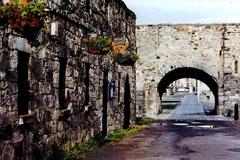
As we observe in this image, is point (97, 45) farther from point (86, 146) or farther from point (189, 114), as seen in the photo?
point (189, 114)

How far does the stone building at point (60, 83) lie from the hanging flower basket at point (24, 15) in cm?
15

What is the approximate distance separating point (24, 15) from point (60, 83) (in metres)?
3.26

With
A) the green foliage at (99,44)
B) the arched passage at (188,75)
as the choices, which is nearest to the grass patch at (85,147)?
the green foliage at (99,44)

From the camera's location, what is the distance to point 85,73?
12508 mm

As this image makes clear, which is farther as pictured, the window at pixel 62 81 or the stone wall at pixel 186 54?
the stone wall at pixel 186 54

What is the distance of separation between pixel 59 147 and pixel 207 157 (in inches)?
129

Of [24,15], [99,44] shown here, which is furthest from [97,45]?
[24,15]

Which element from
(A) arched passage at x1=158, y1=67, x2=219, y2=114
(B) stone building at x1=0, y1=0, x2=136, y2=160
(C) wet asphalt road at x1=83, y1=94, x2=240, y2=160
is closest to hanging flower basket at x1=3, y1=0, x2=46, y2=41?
(B) stone building at x1=0, y1=0, x2=136, y2=160

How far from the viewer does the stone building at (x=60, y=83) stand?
304 inches

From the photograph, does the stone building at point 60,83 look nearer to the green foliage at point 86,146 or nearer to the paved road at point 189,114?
the green foliage at point 86,146

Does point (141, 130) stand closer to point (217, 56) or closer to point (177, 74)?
point (217, 56)

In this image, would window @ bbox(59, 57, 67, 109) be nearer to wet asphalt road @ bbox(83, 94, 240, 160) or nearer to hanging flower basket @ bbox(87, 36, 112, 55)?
wet asphalt road @ bbox(83, 94, 240, 160)

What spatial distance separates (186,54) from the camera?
27172mm

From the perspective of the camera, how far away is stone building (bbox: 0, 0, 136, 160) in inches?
304
